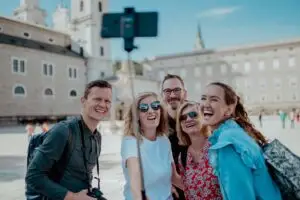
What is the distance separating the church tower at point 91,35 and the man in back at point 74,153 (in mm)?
43558

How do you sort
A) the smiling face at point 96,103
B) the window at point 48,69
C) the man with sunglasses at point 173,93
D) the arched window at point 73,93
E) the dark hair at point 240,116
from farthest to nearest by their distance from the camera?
the arched window at point 73,93
the window at point 48,69
the man with sunglasses at point 173,93
the smiling face at point 96,103
the dark hair at point 240,116

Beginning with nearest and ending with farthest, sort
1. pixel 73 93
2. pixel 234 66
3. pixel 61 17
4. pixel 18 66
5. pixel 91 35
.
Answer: pixel 18 66, pixel 73 93, pixel 91 35, pixel 61 17, pixel 234 66

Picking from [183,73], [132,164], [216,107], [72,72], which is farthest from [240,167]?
[183,73]

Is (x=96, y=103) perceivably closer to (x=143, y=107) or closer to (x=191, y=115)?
(x=143, y=107)

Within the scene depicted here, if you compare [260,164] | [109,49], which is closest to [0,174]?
[260,164]

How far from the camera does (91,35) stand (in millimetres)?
46406

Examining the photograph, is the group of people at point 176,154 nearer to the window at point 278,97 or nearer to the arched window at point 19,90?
the arched window at point 19,90

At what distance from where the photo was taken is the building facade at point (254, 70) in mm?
55969

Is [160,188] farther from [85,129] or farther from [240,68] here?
[240,68]

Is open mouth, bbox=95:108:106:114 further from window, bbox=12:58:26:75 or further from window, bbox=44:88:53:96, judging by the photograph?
window, bbox=44:88:53:96

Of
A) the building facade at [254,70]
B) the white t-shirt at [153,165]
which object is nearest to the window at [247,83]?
the building facade at [254,70]

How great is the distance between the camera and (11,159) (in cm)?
1137

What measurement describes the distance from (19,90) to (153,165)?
3606cm

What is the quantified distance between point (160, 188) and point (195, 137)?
2.23ft
